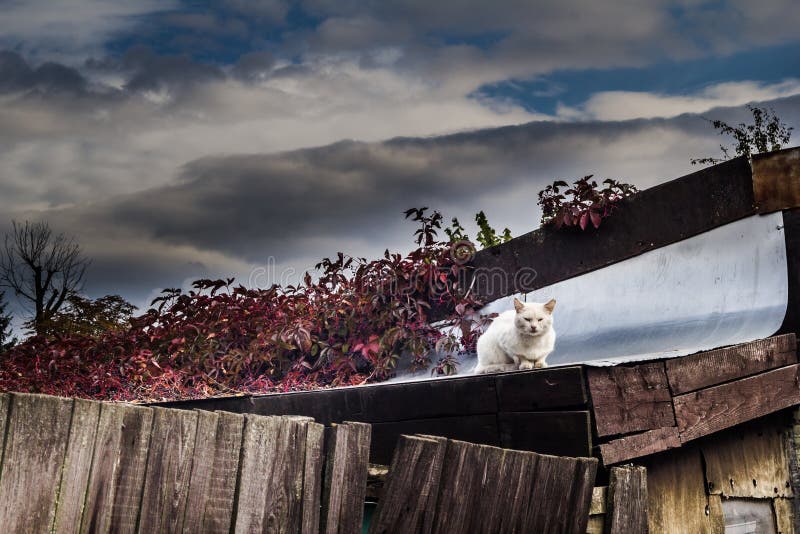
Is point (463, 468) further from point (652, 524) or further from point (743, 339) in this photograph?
point (743, 339)

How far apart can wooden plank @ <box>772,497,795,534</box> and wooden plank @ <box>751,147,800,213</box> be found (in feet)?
7.03

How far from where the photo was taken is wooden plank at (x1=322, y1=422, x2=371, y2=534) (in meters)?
2.67

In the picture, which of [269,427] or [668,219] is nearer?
[269,427]

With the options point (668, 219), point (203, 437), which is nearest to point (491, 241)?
point (668, 219)

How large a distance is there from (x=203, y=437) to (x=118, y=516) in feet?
1.03

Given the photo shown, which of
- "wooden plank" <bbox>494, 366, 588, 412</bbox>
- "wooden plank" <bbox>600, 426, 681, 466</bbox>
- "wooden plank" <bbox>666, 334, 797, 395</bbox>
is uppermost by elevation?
"wooden plank" <bbox>666, 334, 797, 395</bbox>

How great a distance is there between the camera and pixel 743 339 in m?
5.68

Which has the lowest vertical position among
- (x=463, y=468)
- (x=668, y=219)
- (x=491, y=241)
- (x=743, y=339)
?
(x=463, y=468)

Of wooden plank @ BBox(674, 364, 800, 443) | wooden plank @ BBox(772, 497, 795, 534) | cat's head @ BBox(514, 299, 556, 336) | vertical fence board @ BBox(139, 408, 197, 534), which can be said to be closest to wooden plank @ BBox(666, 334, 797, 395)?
wooden plank @ BBox(674, 364, 800, 443)

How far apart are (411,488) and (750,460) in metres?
3.46

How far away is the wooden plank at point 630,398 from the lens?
159 inches

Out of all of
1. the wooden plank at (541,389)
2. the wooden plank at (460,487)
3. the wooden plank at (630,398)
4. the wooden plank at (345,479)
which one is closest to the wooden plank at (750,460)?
the wooden plank at (630,398)

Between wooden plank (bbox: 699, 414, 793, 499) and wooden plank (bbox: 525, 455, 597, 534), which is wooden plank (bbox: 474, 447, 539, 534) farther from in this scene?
wooden plank (bbox: 699, 414, 793, 499)

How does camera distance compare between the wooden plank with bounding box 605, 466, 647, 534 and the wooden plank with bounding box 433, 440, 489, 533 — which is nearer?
the wooden plank with bounding box 433, 440, 489, 533
